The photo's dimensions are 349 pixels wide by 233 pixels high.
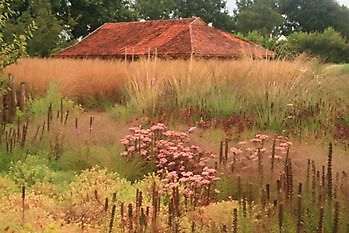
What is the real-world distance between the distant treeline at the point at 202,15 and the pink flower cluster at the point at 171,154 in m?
2.74

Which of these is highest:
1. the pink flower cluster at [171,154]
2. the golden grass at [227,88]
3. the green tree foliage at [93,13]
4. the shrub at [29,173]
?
the green tree foliage at [93,13]

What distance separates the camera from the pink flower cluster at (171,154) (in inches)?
234

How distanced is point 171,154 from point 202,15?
164 feet

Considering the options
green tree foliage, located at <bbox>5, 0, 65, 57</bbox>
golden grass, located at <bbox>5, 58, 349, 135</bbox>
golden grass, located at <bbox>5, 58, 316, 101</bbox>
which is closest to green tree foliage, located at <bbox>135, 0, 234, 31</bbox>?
green tree foliage, located at <bbox>5, 0, 65, 57</bbox>

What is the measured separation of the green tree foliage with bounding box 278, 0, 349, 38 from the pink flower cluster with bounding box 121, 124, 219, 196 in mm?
52597

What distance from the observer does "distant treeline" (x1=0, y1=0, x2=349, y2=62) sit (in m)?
28.9

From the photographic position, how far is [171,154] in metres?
6.76

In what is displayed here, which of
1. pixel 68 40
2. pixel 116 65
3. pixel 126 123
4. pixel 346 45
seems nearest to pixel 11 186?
pixel 126 123

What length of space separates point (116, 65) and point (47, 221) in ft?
36.0

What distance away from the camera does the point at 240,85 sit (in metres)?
11.1

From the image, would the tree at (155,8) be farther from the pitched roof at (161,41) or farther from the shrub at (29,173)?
the shrub at (29,173)

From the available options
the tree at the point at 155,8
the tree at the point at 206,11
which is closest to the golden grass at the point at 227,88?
the tree at the point at 155,8

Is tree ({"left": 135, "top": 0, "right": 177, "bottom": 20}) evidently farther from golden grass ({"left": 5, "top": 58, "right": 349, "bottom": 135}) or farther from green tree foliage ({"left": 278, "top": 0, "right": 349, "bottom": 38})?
golden grass ({"left": 5, "top": 58, "right": 349, "bottom": 135})

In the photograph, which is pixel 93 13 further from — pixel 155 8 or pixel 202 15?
pixel 202 15
